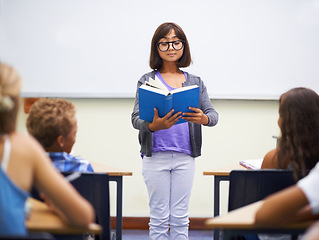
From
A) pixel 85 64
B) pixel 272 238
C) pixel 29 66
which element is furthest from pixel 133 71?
pixel 272 238

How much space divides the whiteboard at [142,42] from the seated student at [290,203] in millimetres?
2314

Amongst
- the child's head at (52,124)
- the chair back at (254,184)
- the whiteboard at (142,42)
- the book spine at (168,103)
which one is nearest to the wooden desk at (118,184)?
the book spine at (168,103)

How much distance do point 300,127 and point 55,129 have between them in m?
1.01

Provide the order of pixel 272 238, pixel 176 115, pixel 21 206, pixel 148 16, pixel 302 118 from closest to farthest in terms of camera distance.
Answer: pixel 21 206, pixel 302 118, pixel 272 238, pixel 176 115, pixel 148 16

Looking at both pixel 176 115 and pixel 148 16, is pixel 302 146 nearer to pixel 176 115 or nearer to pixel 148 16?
pixel 176 115

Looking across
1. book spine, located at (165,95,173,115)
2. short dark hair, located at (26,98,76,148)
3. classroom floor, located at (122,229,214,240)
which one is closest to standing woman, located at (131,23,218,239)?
book spine, located at (165,95,173,115)

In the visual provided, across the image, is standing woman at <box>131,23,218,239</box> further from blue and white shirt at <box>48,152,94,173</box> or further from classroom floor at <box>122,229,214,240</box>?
classroom floor at <box>122,229,214,240</box>

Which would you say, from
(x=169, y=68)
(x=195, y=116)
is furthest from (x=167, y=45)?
(x=195, y=116)

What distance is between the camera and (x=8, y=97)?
41.4 inches

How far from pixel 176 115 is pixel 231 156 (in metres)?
1.57

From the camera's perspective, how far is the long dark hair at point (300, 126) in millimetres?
1575

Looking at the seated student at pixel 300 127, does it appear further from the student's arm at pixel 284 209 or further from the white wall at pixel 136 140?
the white wall at pixel 136 140

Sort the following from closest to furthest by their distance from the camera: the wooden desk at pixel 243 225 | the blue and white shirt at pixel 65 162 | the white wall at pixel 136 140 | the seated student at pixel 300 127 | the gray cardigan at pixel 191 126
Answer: the wooden desk at pixel 243 225 < the seated student at pixel 300 127 < the blue and white shirt at pixel 65 162 < the gray cardigan at pixel 191 126 < the white wall at pixel 136 140

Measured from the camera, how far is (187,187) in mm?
2355
